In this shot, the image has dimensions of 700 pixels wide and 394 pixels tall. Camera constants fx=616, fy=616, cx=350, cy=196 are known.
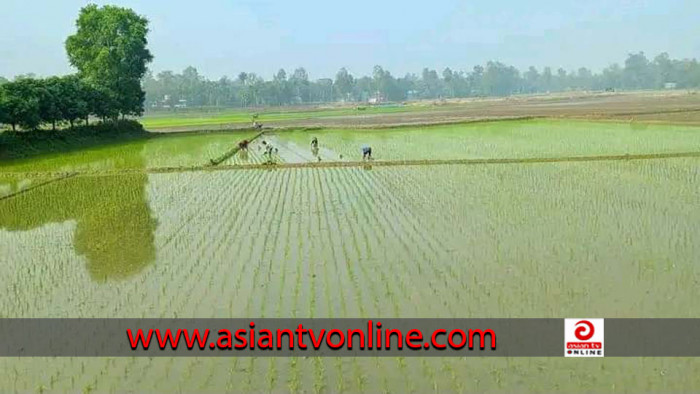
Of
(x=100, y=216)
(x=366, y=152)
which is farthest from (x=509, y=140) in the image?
(x=100, y=216)

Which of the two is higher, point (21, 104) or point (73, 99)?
point (73, 99)

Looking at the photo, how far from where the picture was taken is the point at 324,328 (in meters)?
5.64

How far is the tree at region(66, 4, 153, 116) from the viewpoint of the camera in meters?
32.5

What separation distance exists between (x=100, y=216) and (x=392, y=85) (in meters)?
124

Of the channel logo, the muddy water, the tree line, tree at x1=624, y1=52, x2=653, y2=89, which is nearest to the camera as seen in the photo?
the channel logo

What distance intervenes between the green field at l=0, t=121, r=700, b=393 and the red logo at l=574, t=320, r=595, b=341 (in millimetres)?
299

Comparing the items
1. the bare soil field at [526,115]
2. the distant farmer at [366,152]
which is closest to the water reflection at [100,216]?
the distant farmer at [366,152]

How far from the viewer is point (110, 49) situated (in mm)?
32438

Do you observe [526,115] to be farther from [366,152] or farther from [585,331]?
[585,331]

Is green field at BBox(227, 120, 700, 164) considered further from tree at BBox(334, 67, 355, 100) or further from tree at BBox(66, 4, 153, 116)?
tree at BBox(334, 67, 355, 100)

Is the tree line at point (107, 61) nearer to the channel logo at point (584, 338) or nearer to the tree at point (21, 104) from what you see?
the tree at point (21, 104)

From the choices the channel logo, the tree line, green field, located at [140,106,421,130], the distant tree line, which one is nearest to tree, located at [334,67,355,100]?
the distant tree line

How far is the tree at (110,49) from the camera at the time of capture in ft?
107

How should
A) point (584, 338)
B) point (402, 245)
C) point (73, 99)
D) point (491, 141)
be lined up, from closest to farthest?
point (584, 338) → point (402, 245) → point (491, 141) → point (73, 99)
